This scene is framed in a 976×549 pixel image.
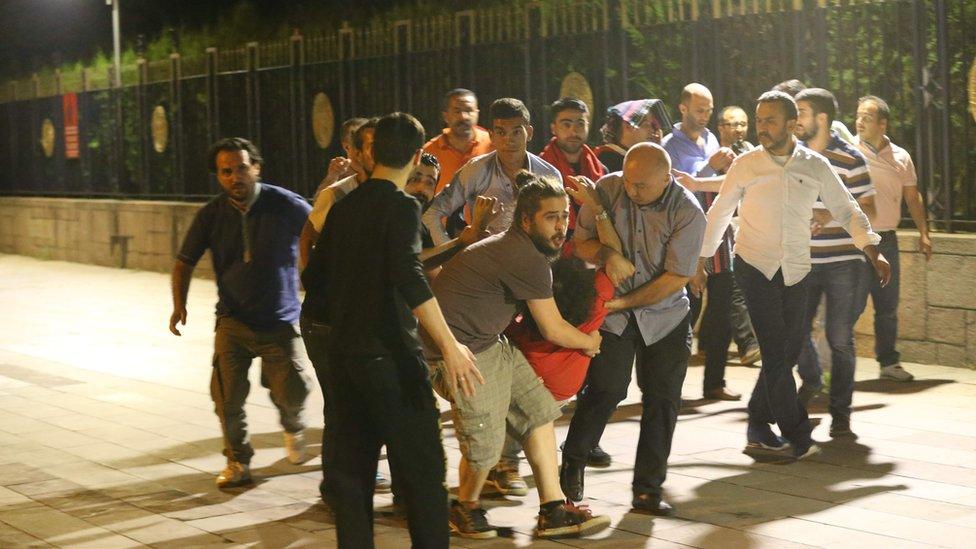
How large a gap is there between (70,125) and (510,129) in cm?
1750

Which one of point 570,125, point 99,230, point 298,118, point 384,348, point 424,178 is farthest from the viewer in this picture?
point 99,230

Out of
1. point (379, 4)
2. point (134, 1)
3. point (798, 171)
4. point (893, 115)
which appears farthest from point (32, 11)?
point (798, 171)

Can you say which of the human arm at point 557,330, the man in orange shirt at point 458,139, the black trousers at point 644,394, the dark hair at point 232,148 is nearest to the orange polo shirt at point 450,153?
the man in orange shirt at point 458,139

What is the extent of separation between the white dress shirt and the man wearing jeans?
8.25 feet

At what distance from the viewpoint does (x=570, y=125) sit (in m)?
7.75

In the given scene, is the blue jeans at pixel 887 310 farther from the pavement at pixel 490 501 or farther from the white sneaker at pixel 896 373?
the pavement at pixel 490 501

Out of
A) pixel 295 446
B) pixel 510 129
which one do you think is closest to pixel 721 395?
pixel 510 129

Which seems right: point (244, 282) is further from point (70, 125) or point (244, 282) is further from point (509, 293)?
point (70, 125)

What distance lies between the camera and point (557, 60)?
43.1 feet

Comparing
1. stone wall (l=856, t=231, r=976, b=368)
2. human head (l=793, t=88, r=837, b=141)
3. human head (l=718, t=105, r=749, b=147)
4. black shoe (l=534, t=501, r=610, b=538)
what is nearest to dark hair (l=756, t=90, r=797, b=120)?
human head (l=793, t=88, r=837, b=141)

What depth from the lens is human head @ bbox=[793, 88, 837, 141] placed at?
8227 mm

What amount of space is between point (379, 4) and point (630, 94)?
1494 cm

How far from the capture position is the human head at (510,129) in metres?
7.28

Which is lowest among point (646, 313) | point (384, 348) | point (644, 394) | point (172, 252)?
point (172, 252)
